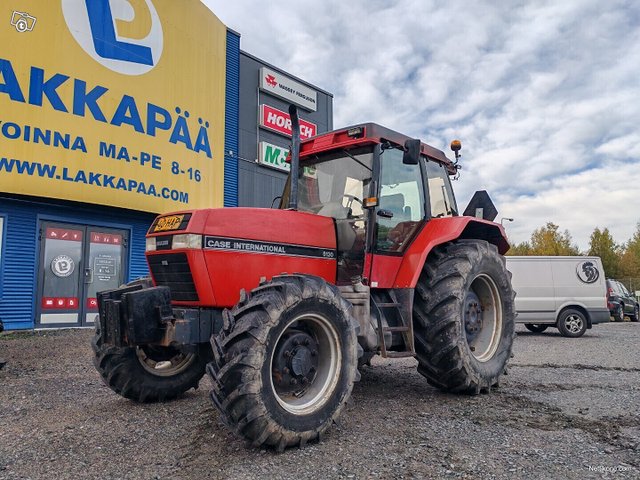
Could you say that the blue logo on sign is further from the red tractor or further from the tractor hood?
the tractor hood

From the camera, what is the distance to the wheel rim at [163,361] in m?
4.61

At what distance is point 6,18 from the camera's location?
1020 centimetres

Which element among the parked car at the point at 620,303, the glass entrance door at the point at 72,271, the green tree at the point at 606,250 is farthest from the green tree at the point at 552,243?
the glass entrance door at the point at 72,271

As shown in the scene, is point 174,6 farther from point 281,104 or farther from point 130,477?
point 130,477

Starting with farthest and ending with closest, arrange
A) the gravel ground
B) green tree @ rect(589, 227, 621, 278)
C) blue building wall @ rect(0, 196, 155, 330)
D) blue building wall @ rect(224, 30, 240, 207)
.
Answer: green tree @ rect(589, 227, 621, 278) < blue building wall @ rect(224, 30, 240, 207) < blue building wall @ rect(0, 196, 155, 330) < the gravel ground

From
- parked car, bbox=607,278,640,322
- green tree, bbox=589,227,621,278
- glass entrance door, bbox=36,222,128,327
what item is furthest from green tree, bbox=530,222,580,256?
glass entrance door, bbox=36,222,128,327

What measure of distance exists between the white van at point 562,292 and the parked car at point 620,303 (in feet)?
12.7

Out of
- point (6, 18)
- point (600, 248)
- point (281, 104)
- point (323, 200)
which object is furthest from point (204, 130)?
point (600, 248)

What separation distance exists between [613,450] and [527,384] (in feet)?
7.89

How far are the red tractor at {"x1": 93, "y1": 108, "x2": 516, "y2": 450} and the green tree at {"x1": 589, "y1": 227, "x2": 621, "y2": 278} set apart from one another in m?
36.9

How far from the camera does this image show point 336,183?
5.04m

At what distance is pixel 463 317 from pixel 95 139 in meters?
9.48

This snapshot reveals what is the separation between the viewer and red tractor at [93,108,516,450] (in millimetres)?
3352

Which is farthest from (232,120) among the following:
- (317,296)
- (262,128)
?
(317,296)
